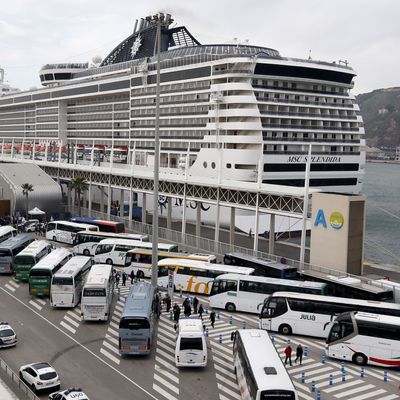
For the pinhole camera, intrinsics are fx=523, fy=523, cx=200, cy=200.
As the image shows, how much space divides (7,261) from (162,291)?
11.7m

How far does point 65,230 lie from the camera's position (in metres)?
46.8

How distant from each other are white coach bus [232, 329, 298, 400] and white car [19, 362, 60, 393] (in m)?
6.28

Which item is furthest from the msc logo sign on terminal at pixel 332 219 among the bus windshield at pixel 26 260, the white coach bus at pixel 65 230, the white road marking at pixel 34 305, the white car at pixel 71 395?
the white coach bus at pixel 65 230

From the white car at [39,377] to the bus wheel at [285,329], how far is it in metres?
10.9

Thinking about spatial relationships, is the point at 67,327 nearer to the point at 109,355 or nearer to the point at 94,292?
the point at 94,292

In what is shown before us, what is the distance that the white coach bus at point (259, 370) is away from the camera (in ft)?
48.0

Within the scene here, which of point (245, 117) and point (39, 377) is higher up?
point (245, 117)

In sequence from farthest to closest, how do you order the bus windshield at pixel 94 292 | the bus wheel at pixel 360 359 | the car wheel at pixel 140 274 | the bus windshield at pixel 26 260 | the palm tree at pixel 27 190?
the palm tree at pixel 27 190
the car wheel at pixel 140 274
the bus windshield at pixel 26 260
the bus windshield at pixel 94 292
the bus wheel at pixel 360 359

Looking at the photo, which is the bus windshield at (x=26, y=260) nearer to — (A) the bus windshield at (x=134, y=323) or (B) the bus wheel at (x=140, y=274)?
(B) the bus wheel at (x=140, y=274)

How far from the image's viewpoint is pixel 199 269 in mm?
30266

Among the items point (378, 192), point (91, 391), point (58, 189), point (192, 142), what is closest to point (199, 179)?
point (192, 142)

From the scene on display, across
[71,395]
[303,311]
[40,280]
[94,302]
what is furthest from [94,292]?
[303,311]

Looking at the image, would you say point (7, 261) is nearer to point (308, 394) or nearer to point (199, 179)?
point (199, 179)

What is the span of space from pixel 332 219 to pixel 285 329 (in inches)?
366
